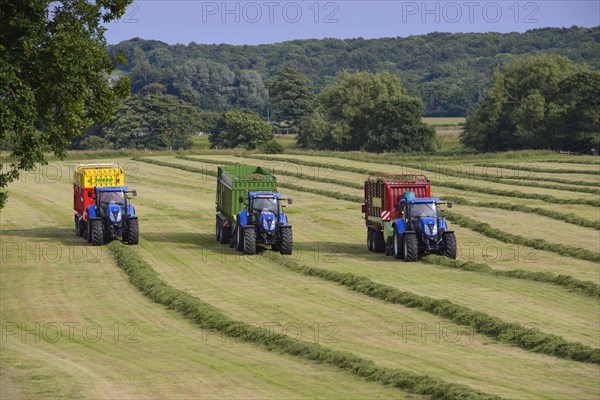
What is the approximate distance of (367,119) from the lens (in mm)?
126438

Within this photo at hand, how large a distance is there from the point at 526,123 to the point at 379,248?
70475 millimetres

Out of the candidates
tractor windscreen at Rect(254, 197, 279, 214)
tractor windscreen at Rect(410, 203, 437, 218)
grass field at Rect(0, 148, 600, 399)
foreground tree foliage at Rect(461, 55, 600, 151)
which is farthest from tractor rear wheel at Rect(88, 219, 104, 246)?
foreground tree foliage at Rect(461, 55, 600, 151)

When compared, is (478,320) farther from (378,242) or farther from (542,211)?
(542,211)

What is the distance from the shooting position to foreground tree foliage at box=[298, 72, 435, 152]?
11750cm

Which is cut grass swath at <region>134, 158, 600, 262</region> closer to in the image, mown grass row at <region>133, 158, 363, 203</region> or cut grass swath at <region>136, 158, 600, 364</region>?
mown grass row at <region>133, 158, 363, 203</region>

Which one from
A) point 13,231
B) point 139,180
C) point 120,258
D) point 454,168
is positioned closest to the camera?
point 120,258

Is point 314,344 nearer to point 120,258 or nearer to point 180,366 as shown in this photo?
point 180,366

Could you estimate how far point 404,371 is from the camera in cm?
2111

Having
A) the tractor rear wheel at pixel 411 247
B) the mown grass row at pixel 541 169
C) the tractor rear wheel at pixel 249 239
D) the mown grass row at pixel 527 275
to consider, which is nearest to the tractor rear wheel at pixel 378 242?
the mown grass row at pixel 527 275

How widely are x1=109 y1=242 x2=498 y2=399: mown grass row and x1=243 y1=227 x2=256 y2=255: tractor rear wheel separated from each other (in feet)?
13.5

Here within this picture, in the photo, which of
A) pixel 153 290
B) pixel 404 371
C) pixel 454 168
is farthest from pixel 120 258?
pixel 454 168

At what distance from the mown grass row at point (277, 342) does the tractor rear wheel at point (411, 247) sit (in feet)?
29.9

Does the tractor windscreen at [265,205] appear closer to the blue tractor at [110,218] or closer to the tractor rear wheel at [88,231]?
the blue tractor at [110,218]

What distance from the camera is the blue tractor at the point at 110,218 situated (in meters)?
43.0
